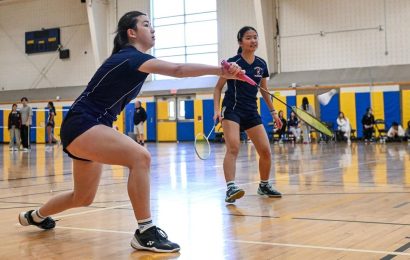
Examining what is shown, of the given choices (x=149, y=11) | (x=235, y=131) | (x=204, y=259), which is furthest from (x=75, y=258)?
(x=149, y=11)

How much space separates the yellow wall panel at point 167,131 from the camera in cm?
3228

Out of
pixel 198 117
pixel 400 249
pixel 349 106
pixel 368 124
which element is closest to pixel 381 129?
pixel 368 124

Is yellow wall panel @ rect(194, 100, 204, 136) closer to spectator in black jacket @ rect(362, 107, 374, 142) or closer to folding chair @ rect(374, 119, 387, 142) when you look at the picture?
spectator in black jacket @ rect(362, 107, 374, 142)

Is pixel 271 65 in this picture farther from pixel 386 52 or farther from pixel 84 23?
pixel 84 23

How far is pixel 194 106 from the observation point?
31.3m

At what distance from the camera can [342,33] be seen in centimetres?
2733

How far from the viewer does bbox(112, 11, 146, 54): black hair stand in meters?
4.18

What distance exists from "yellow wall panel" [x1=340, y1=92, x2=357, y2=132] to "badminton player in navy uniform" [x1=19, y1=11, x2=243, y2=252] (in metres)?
24.0

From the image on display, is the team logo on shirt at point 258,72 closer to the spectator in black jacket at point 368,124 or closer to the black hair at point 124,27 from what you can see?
the black hair at point 124,27

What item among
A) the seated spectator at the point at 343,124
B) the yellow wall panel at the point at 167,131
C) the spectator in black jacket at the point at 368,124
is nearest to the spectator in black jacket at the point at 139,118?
the yellow wall panel at the point at 167,131

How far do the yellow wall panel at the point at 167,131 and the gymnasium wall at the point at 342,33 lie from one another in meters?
7.73

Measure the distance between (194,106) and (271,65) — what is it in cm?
533

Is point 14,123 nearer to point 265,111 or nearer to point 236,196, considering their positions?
point 265,111

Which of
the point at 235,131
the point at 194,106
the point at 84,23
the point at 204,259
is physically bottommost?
the point at 204,259
